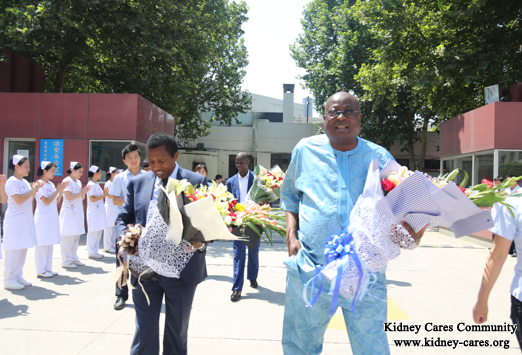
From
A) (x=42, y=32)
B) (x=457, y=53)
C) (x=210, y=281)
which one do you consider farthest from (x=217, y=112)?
(x=210, y=281)

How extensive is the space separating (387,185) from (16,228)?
17.8 ft

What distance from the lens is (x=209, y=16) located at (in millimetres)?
16875

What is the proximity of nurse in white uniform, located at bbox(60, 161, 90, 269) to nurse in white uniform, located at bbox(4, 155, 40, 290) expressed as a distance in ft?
3.93

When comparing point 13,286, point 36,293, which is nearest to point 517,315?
point 36,293

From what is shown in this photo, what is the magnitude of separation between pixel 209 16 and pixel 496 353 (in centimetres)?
1625

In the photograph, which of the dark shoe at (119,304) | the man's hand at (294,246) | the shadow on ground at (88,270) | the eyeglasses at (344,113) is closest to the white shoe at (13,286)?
the shadow on ground at (88,270)

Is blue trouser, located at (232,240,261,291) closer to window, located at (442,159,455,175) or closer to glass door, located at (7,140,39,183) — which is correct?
glass door, located at (7,140,39,183)

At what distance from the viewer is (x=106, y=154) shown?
12.4m

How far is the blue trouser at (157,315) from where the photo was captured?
2691 millimetres

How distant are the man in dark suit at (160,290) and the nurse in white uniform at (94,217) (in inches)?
217

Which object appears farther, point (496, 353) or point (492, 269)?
point (496, 353)

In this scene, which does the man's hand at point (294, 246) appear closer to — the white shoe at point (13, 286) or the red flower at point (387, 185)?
the red flower at point (387, 185)

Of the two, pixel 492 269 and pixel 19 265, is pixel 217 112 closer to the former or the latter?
pixel 19 265

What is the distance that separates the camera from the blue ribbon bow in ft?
6.59
